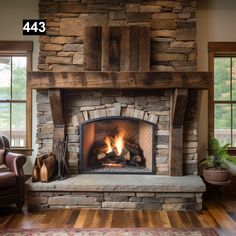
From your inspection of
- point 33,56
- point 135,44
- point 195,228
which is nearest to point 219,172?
point 195,228

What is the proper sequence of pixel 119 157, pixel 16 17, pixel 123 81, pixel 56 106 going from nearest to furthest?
1. pixel 123 81
2. pixel 56 106
3. pixel 119 157
4. pixel 16 17

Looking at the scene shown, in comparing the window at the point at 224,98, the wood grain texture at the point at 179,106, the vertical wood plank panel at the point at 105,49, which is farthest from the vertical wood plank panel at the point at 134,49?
the window at the point at 224,98

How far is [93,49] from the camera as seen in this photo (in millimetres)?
3541

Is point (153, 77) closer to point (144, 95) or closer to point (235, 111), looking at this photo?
point (144, 95)

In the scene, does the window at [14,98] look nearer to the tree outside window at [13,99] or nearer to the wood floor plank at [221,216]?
the tree outside window at [13,99]

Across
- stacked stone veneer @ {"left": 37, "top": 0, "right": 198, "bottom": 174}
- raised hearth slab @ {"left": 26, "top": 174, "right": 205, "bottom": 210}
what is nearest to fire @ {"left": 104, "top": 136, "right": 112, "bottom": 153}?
stacked stone veneer @ {"left": 37, "top": 0, "right": 198, "bottom": 174}

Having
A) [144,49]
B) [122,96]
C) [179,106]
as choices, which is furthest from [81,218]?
[144,49]

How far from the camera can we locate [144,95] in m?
3.74

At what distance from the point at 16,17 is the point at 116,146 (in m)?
2.40

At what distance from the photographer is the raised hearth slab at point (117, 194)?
3.34m

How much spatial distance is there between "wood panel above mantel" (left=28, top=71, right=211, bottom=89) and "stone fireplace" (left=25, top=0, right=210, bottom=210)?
0.04ft

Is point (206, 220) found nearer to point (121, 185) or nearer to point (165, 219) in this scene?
point (165, 219)

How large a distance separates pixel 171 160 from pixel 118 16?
2.03 m

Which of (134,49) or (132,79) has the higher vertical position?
(134,49)
